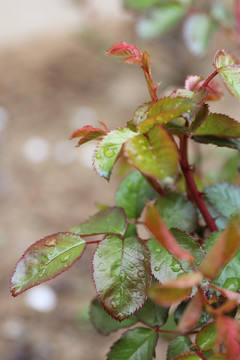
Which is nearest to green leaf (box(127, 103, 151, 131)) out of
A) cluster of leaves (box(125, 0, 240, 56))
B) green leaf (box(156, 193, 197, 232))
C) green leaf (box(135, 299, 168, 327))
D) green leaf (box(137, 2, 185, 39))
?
green leaf (box(156, 193, 197, 232))

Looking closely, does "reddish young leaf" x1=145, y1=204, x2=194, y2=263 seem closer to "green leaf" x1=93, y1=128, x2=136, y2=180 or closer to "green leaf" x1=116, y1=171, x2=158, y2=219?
"green leaf" x1=93, y1=128, x2=136, y2=180

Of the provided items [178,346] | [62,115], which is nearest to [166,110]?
[178,346]

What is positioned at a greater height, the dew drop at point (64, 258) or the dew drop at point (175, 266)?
the dew drop at point (64, 258)

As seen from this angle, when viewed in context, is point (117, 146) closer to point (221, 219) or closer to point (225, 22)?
point (221, 219)

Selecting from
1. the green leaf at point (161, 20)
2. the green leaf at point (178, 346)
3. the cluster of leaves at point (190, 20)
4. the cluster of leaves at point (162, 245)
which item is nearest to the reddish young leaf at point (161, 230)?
the cluster of leaves at point (162, 245)

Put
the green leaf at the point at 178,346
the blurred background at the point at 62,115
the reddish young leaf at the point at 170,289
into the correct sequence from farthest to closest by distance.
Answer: the blurred background at the point at 62,115, the green leaf at the point at 178,346, the reddish young leaf at the point at 170,289

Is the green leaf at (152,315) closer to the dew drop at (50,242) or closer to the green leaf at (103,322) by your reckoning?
the green leaf at (103,322)
